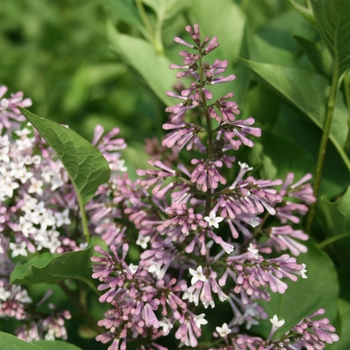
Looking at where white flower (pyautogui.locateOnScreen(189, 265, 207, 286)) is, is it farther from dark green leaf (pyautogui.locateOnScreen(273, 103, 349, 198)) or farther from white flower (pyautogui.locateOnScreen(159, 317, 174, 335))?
dark green leaf (pyautogui.locateOnScreen(273, 103, 349, 198))

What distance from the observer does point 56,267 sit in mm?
700

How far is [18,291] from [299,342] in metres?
0.39

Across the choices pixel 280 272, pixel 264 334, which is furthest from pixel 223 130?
pixel 264 334

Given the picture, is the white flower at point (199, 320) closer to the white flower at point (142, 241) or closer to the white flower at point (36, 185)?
the white flower at point (142, 241)

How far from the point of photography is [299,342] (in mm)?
644

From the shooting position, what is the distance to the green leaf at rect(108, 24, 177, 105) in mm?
1025

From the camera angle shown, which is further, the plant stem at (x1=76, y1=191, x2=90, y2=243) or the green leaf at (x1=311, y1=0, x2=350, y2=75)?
the plant stem at (x1=76, y1=191, x2=90, y2=243)

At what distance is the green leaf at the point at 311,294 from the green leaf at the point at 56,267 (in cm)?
27

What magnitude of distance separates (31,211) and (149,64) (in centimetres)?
39

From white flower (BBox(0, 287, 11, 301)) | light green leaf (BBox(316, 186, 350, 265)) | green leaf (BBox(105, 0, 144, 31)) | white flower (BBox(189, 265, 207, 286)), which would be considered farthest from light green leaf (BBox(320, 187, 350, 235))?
green leaf (BBox(105, 0, 144, 31))

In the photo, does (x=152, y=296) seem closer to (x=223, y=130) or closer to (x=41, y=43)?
(x=223, y=130)

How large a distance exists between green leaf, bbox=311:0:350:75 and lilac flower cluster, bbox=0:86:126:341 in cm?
33

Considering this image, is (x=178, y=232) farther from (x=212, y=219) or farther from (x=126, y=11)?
(x=126, y=11)

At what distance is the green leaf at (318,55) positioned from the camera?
814mm
